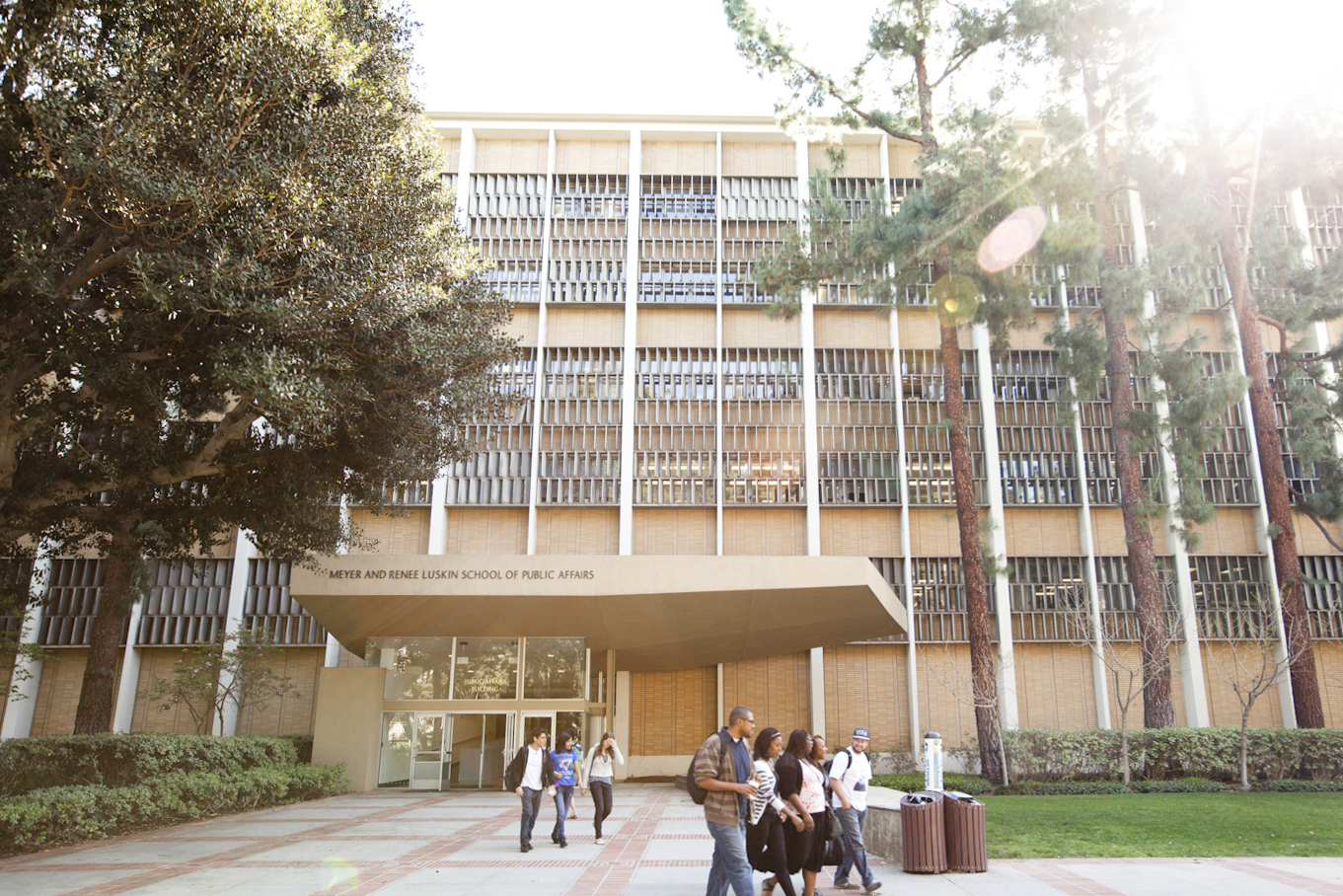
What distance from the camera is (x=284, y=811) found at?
15250mm

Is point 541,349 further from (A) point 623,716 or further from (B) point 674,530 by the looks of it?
(A) point 623,716

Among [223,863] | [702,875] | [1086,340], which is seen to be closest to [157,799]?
[223,863]

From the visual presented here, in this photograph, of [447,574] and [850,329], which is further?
[850,329]

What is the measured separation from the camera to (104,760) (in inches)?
553

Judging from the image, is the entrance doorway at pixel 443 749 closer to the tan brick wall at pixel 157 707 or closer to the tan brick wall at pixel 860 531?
the tan brick wall at pixel 157 707

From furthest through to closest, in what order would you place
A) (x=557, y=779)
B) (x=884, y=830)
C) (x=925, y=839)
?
(x=557, y=779), (x=884, y=830), (x=925, y=839)

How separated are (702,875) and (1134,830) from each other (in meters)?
6.46

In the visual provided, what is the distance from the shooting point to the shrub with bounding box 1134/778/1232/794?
55.7 ft

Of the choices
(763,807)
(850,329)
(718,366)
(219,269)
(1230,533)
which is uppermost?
(850,329)

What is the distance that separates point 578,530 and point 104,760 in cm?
1351

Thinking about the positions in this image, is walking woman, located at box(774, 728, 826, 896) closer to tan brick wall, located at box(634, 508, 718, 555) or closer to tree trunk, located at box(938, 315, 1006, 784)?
tree trunk, located at box(938, 315, 1006, 784)

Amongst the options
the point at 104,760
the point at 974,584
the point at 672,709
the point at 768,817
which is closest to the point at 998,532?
the point at 974,584

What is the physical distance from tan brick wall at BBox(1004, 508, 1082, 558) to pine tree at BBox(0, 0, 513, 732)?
17195mm

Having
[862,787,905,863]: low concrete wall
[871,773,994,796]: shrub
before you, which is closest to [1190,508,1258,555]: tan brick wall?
[871,773,994,796]: shrub
